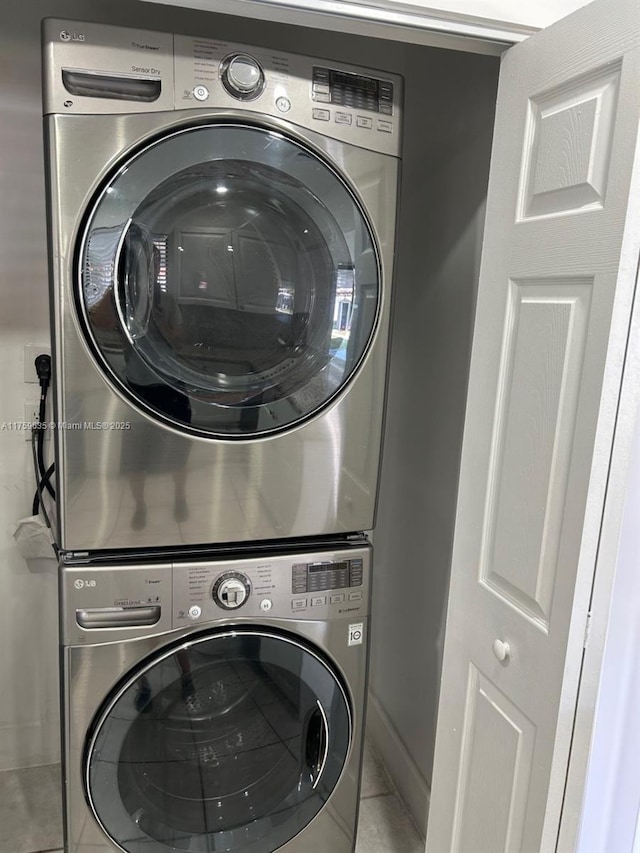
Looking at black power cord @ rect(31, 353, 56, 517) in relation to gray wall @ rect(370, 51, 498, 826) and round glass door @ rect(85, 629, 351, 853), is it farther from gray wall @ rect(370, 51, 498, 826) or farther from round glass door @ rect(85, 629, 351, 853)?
gray wall @ rect(370, 51, 498, 826)

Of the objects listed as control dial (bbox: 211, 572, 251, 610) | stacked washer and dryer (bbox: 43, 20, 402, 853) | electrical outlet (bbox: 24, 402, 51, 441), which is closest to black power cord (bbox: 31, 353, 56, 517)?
electrical outlet (bbox: 24, 402, 51, 441)

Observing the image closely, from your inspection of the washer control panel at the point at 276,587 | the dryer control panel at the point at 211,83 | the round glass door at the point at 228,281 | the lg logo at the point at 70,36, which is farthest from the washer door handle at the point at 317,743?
the lg logo at the point at 70,36

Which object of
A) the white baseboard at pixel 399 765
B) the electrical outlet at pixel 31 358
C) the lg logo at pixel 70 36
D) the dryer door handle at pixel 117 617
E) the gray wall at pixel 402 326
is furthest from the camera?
the white baseboard at pixel 399 765

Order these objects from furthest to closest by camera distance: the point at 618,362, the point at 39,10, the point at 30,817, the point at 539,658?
the point at 30,817 → the point at 39,10 → the point at 539,658 → the point at 618,362

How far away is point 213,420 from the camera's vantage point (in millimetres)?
1282

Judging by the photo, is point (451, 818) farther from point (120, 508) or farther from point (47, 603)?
point (47, 603)

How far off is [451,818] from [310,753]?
317 millimetres

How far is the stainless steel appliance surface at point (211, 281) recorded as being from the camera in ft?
3.75

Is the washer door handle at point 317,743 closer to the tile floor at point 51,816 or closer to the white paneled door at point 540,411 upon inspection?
the white paneled door at point 540,411

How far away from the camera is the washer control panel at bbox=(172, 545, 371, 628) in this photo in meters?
1.32

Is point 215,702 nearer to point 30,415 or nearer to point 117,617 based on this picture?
point 117,617

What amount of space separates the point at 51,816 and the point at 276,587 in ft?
3.48

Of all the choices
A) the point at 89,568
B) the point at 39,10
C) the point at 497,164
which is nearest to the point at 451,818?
the point at 89,568

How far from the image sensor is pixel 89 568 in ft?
4.15
